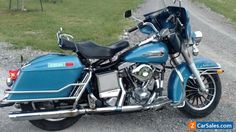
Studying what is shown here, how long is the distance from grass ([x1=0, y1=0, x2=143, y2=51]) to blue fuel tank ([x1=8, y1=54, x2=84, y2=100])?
15.5 ft

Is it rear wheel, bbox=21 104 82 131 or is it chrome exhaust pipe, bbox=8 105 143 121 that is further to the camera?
rear wheel, bbox=21 104 82 131

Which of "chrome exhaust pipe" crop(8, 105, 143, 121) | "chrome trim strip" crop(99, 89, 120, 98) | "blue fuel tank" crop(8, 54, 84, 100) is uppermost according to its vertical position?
"blue fuel tank" crop(8, 54, 84, 100)

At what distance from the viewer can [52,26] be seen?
13148mm

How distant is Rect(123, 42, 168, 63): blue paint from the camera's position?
4.77 meters

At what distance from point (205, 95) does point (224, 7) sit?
17431 mm

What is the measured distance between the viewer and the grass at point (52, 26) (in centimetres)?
1052

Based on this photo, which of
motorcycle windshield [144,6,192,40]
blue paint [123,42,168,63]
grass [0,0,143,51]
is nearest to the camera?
blue paint [123,42,168,63]

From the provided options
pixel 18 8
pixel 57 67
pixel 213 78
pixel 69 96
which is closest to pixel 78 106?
pixel 69 96

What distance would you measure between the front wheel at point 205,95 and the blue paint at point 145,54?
69 centimetres

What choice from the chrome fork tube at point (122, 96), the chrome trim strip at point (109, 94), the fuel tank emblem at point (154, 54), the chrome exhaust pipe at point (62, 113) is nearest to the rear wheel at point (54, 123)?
the chrome exhaust pipe at point (62, 113)

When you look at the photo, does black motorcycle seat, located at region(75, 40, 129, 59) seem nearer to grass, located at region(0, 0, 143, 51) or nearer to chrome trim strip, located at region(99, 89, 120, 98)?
chrome trim strip, located at region(99, 89, 120, 98)

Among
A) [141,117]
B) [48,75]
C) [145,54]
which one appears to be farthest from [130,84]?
[48,75]

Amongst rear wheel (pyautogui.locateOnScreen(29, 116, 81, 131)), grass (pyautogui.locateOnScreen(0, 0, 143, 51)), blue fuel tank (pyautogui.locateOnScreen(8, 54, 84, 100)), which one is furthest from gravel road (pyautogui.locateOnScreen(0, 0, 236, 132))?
grass (pyautogui.locateOnScreen(0, 0, 143, 51))

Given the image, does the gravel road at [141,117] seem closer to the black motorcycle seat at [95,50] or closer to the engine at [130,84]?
the engine at [130,84]
